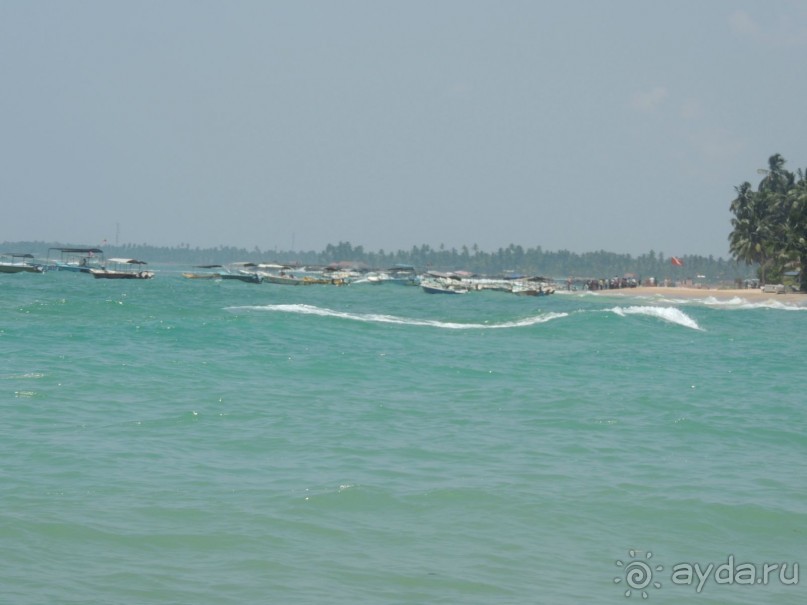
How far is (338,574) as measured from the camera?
8648 millimetres

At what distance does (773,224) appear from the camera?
334 feet

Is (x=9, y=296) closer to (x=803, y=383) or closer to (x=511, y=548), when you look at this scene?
(x=803, y=383)

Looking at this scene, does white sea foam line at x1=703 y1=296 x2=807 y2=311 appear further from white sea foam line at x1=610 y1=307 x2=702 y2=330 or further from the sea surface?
the sea surface

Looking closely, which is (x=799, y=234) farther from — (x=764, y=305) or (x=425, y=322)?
(x=425, y=322)

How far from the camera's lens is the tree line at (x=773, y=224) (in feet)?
289

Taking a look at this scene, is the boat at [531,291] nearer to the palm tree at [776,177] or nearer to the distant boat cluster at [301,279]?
the distant boat cluster at [301,279]

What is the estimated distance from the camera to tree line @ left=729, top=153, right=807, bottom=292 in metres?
88.2

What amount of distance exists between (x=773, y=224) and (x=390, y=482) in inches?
3880

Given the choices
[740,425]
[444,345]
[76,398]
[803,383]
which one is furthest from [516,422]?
[444,345]

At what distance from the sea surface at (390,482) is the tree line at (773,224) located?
226ft

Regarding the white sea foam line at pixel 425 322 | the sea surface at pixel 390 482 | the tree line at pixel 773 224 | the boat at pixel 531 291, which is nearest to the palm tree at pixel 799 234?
the tree line at pixel 773 224

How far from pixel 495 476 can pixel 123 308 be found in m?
35.2

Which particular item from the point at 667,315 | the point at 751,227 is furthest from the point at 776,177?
the point at 667,315

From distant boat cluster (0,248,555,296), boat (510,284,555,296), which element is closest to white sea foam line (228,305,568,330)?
distant boat cluster (0,248,555,296)
